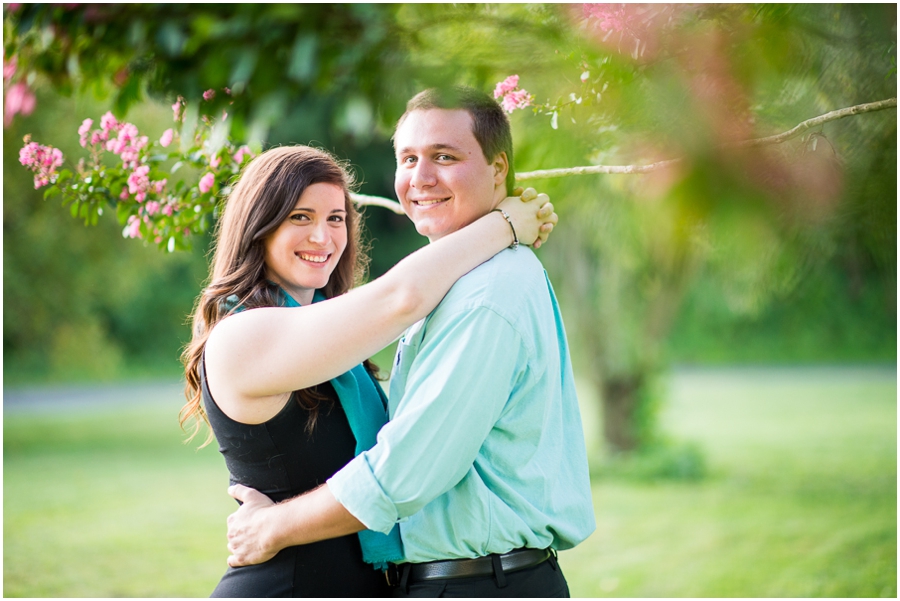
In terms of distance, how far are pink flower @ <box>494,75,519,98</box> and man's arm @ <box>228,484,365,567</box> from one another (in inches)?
33.6

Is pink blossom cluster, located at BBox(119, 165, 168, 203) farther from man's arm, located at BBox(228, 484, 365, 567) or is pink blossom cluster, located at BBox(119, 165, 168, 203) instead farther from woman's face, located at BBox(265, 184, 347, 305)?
man's arm, located at BBox(228, 484, 365, 567)

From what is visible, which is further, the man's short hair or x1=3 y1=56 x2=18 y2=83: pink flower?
x1=3 y1=56 x2=18 y2=83: pink flower

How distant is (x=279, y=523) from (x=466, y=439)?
1.45ft

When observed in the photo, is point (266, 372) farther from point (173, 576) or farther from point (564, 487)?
point (173, 576)

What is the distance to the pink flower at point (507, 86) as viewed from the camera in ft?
4.85

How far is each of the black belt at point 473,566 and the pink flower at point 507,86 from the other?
0.93m

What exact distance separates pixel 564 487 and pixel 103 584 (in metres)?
5.92

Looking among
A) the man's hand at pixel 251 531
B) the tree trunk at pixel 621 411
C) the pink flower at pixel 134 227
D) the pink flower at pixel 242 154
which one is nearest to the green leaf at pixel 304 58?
the man's hand at pixel 251 531

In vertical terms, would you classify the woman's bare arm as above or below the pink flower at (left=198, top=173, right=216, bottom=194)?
below

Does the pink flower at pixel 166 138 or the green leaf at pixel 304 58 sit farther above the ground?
the pink flower at pixel 166 138

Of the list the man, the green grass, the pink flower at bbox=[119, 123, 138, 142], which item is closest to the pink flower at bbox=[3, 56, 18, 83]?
the pink flower at bbox=[119, 123, 138, 142]

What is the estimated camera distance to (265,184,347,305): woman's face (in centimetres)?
189

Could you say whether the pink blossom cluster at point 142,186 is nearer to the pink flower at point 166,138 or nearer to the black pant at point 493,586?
the pink flower at point 166,138

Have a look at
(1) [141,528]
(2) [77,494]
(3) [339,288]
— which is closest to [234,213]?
(3) [339,288]
